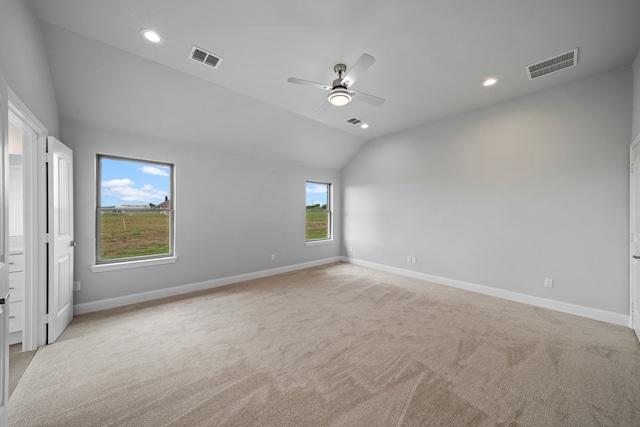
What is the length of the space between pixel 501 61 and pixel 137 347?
5011 millimetres

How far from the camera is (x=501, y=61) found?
8.91ft

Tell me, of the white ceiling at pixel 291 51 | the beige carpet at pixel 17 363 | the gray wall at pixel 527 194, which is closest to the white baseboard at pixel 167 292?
the beige carpet at pixel 17 363

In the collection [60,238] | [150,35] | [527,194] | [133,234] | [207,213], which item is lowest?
[133,234]

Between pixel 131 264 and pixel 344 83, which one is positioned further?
pixel 131 264

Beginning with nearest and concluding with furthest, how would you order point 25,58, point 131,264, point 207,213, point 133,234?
point 25,58, point 131,264, point 133,234, point 207,213

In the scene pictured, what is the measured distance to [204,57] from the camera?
2635mm

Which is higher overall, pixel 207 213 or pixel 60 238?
pixel 207 213

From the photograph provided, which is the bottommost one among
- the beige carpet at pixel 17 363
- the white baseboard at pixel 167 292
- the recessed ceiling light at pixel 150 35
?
the beige carpet at pixel 17 363

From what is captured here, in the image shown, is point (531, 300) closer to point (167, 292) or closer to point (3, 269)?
point (3, 269)

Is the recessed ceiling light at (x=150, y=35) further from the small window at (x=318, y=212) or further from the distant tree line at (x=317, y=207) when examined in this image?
the distant tree line at (x=317, y=207)

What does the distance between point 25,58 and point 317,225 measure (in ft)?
17.0

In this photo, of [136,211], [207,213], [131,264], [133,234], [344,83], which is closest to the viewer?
[344,83]

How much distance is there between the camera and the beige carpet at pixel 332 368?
1.59 m

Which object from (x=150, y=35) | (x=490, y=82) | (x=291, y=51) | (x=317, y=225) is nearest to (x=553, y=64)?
(x=490, y=82)
